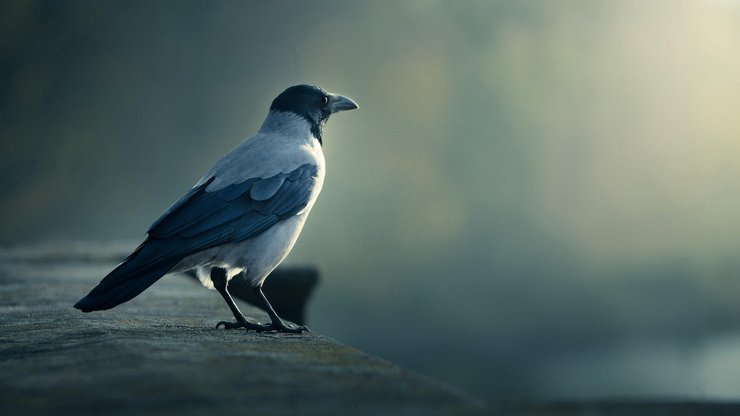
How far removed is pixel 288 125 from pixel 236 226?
36.0 inches

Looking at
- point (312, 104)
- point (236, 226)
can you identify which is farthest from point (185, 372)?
point (312, 104)

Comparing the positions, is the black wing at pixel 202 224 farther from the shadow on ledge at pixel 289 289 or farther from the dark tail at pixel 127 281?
the shadow on ledge at pixel 289 289

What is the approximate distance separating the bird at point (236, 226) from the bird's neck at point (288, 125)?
6 centimetres

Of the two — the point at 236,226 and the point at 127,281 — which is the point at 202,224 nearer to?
the point at 236,226

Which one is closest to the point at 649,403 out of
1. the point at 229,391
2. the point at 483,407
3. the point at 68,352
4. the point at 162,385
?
the point at 483,407

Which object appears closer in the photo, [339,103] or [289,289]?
[339,103]

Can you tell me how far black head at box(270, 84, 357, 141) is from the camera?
4.61 meters

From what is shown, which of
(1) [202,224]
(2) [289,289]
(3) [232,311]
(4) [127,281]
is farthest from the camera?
(2) [289,289]

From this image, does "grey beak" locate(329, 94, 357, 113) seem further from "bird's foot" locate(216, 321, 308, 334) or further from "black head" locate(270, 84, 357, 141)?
"bird's foot" locate(216, 321, 308, 334)

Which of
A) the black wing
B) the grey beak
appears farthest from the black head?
the black wing

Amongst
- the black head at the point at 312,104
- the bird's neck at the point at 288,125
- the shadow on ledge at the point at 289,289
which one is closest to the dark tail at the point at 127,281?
the bird's neck at the point at 288,125

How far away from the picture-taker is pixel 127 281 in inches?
137

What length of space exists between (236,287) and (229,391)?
13.4ft

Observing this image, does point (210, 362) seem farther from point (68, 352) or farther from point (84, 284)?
point (84, 284)
